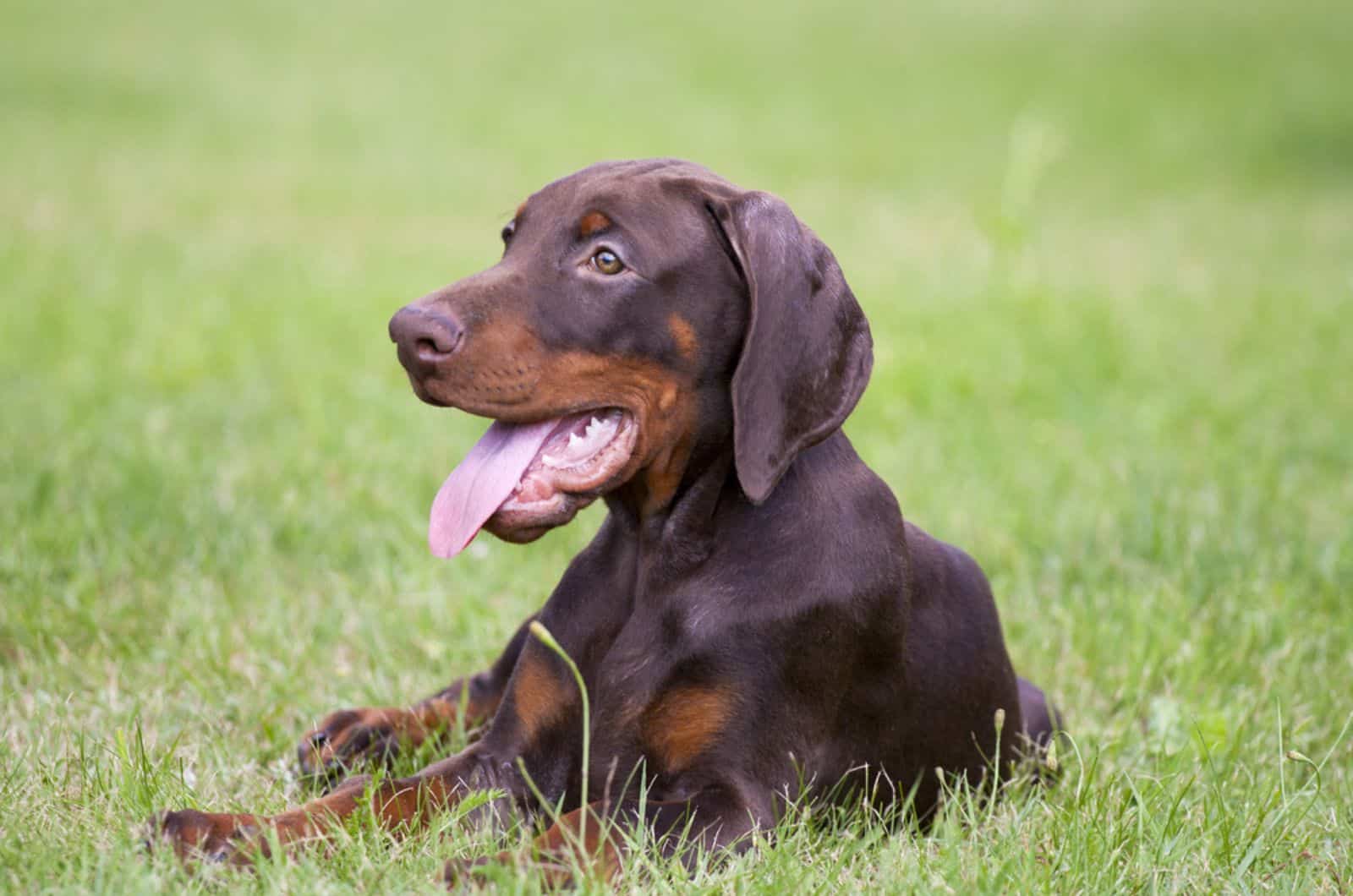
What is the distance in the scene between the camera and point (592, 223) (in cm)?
283

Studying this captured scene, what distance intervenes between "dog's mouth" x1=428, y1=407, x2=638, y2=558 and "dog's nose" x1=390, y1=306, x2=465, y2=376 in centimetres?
21

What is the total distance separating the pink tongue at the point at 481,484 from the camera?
108 inches

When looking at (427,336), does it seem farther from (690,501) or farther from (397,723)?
(397,723)

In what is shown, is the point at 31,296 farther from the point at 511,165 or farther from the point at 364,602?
the point at 511,165

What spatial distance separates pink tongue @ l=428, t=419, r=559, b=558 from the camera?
2.74m

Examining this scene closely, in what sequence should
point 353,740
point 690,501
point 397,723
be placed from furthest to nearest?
point 397,723, point 353,740, point 690,501

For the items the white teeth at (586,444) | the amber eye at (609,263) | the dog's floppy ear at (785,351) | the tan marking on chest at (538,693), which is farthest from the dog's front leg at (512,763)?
the amber eye at (609,263)

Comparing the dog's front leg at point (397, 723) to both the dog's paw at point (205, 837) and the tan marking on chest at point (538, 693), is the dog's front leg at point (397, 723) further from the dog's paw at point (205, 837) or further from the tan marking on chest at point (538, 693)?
the dog's paw at point (205, 837)

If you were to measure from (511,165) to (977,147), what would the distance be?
6449 millimetres

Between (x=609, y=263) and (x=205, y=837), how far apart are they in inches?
48.6

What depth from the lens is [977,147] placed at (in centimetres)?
2019

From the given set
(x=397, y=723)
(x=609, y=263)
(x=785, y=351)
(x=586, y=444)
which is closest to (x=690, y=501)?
(x=586, y=444)

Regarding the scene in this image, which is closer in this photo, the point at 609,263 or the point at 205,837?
the point at 205,837

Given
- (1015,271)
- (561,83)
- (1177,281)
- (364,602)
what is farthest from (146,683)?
(561,83)
